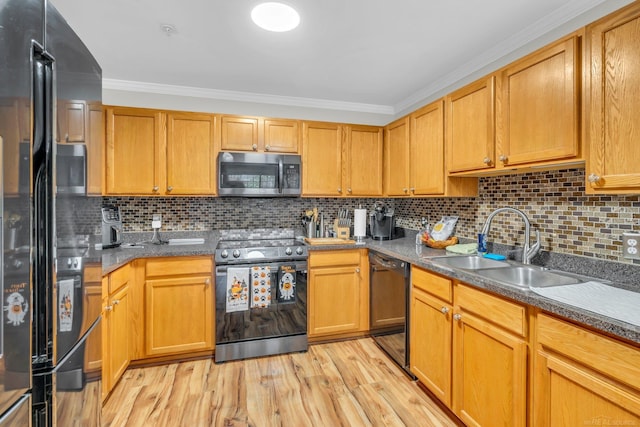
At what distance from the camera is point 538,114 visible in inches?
63.2

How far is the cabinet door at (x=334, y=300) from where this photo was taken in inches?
107

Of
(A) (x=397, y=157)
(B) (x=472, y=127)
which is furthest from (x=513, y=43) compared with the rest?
(A) (x=397, y=157)

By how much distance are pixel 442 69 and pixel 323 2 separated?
1.28 metres

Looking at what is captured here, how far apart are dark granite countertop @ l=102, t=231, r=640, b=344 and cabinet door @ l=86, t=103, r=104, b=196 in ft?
2.70

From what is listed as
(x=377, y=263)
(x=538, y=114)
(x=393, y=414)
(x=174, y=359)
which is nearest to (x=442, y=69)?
(x=538, y=114)

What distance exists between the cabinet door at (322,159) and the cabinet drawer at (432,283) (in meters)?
1.26

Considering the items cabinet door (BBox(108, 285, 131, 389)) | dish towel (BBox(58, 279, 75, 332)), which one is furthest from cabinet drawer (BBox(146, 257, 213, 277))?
dish towel (BBox(58, 279, 75, 332))

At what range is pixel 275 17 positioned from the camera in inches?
69.5

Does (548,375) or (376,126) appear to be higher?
(376,126)

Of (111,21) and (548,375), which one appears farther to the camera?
(111,21)

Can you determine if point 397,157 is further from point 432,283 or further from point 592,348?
point 592,348

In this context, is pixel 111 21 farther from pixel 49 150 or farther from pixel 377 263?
pixel 377 263

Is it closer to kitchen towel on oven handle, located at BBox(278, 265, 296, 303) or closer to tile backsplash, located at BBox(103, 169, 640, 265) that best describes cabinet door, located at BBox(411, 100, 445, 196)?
tile backsplash, located at BBox(103, 169, 640, 265)

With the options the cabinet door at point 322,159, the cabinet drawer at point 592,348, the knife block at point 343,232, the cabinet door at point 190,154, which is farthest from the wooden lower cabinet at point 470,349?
the cabinet door at point 190,154
